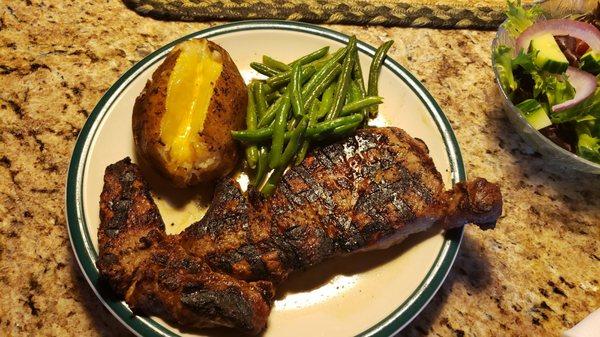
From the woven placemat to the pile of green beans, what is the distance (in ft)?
1.40

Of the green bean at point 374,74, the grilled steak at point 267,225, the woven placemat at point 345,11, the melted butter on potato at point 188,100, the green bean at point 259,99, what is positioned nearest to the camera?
the grilled steak at point 267,225

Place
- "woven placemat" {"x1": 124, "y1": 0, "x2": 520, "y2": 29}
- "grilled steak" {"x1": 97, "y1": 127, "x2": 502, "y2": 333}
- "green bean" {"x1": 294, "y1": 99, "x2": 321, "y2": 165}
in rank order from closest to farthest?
"grilled steak" {"x1": 97, "y1": 127, "x2": 502, "y2": 333} < "green bean" {"x1": 294, "y1": 99, "x2": 321, "y2": 165} < "woven placemat" {"x1": 124, "y1": 0, "x2": 520, "y2": 29}

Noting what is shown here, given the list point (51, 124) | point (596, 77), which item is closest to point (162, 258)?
point (51, 124)

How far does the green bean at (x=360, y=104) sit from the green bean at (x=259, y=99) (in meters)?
0.36

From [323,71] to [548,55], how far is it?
1.04 m

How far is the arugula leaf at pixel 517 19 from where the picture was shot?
2.45 meters

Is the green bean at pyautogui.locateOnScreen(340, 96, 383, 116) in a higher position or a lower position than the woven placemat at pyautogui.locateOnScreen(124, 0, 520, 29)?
lower

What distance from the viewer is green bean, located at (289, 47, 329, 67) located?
2.36 m

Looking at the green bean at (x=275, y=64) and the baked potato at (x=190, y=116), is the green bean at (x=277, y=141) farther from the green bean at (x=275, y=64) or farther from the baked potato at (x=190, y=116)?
the green bean at (x=275, y=64)

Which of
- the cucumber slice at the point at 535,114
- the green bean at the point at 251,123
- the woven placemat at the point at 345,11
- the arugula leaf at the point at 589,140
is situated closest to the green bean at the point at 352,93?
the green bean at the point at 251,123

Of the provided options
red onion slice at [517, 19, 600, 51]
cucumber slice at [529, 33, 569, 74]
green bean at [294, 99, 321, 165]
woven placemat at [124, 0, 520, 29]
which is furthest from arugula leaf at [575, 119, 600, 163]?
green bean at [294, 99, 321, 165]

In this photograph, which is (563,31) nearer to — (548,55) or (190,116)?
(548,55)

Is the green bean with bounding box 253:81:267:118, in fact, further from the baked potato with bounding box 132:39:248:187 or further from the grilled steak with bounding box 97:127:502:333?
the grilled steak with bounding box 97:127:502:333

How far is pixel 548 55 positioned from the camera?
2.27 metres
